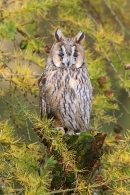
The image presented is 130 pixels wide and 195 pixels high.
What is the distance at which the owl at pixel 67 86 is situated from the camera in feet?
13.2

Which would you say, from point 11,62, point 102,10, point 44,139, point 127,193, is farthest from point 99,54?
point 127,193

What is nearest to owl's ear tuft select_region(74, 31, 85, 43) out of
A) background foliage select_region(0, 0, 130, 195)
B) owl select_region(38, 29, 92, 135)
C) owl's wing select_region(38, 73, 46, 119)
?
owl select_region(38, 29, 92, 135)

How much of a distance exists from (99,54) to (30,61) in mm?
902

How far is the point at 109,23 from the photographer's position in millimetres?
5160

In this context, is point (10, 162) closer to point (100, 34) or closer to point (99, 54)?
point (100, 34)

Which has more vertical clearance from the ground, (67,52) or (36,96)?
(67,52)

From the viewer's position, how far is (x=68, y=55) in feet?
13.3

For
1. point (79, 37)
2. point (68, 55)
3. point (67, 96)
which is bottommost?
point (67, 96)

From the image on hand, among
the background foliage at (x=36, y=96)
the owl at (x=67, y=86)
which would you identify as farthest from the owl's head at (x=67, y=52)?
the background foliage at (x=36, y=96)

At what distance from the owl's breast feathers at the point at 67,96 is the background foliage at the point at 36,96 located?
7cm

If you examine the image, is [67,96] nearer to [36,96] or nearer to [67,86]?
[67,86]

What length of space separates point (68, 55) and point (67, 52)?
24 millimetres

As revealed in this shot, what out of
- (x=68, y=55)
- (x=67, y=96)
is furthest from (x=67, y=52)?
(x=67, y=96)

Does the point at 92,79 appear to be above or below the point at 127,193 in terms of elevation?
above
